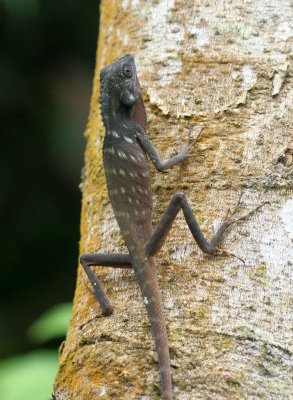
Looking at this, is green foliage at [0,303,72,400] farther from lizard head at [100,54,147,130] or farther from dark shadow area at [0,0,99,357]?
dark shadow area at [0,0,99,357]

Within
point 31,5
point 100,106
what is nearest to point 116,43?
point 100,106

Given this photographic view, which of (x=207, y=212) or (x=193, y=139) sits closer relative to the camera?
(x=207, y=212)

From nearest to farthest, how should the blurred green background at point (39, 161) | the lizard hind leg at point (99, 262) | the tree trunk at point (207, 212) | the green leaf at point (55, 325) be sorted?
the tree trunk at point (207, 212)
the lizard hind leg at point (99, 262)
the green leaf at point (55, 325)
the blurred green background at point (39, 161)

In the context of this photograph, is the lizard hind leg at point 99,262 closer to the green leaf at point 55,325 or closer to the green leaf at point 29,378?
the green leaf at point 55,325

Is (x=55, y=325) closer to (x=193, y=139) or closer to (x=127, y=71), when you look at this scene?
(x=193, y=139)

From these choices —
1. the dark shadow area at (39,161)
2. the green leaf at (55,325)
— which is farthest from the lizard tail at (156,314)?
the dark shadow area at (39,161)

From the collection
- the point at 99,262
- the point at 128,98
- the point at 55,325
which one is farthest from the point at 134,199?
the point at 55,325

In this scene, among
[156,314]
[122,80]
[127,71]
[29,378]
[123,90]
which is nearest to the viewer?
[156,314]
